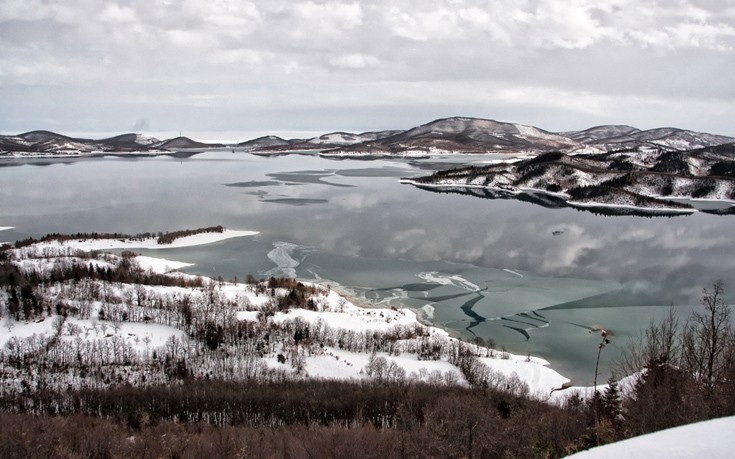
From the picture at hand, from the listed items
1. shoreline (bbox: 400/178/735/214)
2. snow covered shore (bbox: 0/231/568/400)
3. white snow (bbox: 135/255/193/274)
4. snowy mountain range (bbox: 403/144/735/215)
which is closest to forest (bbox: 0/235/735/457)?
snow covered shore (bbox: 0/231/568/400)

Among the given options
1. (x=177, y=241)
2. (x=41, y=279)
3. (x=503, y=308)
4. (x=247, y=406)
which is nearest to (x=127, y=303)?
(x=41, y=279)

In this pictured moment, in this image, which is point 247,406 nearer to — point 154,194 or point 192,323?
point 192,323

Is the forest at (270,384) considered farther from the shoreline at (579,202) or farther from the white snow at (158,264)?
the shoreline at (579,202)

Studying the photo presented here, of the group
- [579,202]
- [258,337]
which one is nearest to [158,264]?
[258,337]

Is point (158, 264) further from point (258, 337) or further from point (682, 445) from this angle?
point (682, 445)

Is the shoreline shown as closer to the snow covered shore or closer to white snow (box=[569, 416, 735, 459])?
the snow covered shore

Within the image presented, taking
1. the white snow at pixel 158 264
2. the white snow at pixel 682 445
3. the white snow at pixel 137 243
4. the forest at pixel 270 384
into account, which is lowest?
the forest at pixel 270 384

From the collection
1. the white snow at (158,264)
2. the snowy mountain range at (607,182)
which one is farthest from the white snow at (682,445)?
the snowy mountain range at (607,182)
